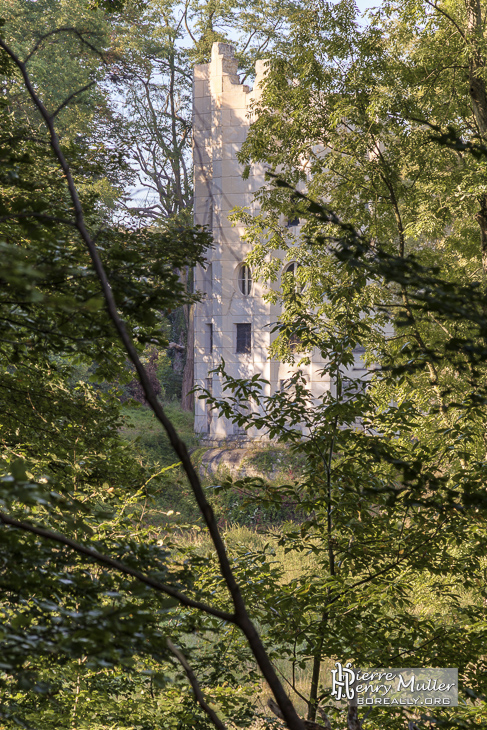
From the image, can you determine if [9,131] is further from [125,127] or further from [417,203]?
[125,127]

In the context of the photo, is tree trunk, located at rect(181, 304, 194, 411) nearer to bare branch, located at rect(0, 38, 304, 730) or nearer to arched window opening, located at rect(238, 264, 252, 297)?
arched window opening, located at rect(238, 264, 252, 297)

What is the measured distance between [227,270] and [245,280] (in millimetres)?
697

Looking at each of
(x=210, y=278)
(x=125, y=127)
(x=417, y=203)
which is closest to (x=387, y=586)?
(x=417, y=203)

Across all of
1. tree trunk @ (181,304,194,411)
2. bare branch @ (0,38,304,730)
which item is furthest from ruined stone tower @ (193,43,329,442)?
bare branch @ (0,38,304,730)

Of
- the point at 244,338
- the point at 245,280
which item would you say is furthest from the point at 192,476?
the point at 245,280

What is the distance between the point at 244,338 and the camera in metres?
20.9

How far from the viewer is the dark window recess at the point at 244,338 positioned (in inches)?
819

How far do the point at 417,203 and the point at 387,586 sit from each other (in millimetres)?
5957

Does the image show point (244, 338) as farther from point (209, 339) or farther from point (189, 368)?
point (189, 368)

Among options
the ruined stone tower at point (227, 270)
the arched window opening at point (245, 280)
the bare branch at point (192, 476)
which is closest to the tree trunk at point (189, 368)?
the ruined stone tower at point (227, 270)

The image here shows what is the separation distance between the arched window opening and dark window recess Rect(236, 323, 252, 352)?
3.58ft

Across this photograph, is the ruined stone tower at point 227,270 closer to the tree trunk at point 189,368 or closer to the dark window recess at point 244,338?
the dark window recess at point 244,338

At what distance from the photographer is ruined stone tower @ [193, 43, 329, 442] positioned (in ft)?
67.4

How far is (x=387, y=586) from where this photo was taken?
12.0 feet
